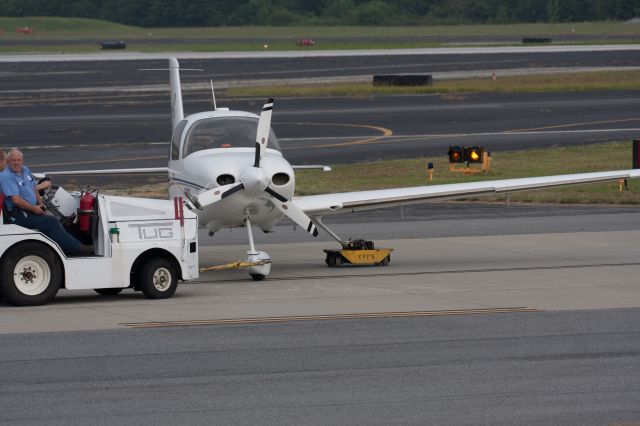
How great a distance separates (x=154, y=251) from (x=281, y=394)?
19.4ft

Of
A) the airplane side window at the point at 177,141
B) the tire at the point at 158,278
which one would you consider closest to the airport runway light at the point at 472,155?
the airplane side window at the point at 177,141

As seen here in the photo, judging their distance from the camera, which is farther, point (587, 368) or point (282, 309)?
Result: point (282, 309)

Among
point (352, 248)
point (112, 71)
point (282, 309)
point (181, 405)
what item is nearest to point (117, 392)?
point (181, 405)

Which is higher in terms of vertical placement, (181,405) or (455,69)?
(455,69)

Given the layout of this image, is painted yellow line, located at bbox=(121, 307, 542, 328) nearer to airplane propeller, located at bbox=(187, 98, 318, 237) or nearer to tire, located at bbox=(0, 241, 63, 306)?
tire, located at bbox=(0, 241, 63, 306)

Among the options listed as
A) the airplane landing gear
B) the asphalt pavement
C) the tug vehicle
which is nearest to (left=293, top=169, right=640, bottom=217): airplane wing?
the airplane landing gear

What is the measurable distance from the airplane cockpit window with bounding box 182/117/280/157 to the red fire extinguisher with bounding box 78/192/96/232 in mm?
2713

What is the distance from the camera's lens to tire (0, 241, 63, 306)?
15.3m

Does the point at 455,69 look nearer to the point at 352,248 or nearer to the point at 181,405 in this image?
the point at 352,248

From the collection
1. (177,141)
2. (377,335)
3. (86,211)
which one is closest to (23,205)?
(86,211)

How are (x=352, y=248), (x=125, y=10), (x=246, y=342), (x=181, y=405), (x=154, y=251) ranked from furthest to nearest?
1. (x=125, y=10)
2. (x=352, y=248)
3. (x=154, y=251)
4. (x=246, y=342)
5. (x=181, y=405)

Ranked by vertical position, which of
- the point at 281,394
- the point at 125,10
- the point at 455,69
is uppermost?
the point at 125,10

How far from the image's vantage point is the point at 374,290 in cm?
1661

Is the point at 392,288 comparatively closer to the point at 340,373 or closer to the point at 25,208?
the point at 25,208
